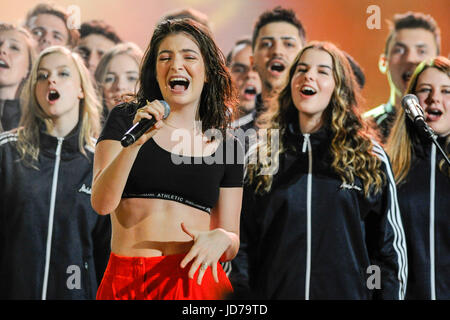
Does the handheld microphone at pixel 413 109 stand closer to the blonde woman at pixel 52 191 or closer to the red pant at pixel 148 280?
the red pant at pixel 148 280

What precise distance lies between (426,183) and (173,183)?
4.51 feet

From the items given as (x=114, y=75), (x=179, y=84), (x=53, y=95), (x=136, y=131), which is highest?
(x=114, y=75)

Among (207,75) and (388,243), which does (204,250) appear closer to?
(207,75)

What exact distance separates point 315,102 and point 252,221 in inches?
24.5

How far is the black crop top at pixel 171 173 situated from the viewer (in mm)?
2143

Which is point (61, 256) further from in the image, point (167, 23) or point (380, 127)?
point (380, 127)

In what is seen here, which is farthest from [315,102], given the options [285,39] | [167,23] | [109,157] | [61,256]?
[61,256]

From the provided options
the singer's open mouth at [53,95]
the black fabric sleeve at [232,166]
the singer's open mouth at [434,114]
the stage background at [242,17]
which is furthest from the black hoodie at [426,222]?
the singer's open mouth at [53,95]

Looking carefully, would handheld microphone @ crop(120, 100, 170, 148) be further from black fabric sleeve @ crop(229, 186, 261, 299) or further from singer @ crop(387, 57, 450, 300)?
singer @ crop(387, 57, 450, 300)

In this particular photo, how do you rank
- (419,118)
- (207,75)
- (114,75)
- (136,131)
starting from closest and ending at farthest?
(136,131), (419,118), (207,75), (114,75)

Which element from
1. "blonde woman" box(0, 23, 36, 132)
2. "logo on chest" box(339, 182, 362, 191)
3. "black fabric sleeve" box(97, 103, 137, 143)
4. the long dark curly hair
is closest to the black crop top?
"black fabric sleeve" box(97, 103, 137, 143)

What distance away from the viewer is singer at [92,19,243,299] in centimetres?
201

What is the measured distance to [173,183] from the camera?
2199mm

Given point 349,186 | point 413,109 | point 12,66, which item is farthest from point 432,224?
point 12,66
